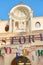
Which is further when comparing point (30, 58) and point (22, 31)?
point (22, 31)

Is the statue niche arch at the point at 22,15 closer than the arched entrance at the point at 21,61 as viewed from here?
No

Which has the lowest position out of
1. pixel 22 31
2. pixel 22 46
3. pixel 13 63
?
pixel 13 63

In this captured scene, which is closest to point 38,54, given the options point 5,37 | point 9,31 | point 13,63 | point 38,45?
point 38,45

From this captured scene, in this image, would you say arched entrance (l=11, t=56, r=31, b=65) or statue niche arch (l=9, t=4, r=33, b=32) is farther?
statue niche arch (l=9, t=4, r=33, b=32)

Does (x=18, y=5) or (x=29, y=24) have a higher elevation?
(x=18, y=5)

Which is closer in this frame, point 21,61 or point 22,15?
point 21,61

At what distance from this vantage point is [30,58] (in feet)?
84.0

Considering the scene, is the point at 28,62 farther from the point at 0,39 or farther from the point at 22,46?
the point at 0,39

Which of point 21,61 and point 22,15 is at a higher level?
point 22,15

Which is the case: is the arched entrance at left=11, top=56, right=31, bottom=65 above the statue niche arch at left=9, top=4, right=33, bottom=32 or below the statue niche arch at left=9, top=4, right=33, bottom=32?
below

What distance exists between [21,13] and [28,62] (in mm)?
15530

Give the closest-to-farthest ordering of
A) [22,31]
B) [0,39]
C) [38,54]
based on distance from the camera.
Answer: [38,54]
[0,39]
[22,31]

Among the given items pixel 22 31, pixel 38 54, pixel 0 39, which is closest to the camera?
pixel 38 54

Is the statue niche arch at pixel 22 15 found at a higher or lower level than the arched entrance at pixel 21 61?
higher
